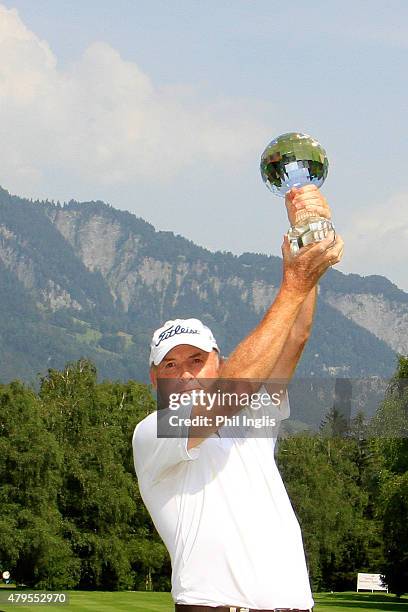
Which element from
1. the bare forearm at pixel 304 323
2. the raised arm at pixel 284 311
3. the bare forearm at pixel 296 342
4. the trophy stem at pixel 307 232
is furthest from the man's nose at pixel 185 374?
the trophy stem at pixel 307 232

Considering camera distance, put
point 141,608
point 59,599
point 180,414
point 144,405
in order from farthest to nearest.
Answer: point 144,405, point 59,599, point 141,608, point 180,414

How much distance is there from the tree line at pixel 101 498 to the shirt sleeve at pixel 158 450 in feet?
163

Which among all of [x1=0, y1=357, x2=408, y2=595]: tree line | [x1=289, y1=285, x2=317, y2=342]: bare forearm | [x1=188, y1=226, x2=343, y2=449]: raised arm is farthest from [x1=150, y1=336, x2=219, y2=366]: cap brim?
[x1=0, y1=357, x2=408, y2=595]: tree line

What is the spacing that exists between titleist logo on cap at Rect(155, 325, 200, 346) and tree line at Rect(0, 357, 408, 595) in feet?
163

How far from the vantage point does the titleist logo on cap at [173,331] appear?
4.60m

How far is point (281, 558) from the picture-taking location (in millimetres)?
4457

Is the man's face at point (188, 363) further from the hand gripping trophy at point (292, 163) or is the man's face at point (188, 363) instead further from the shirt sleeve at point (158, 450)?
the hand gripping trophy at point (292, 163)

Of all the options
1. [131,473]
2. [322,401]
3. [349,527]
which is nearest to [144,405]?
[131,473]

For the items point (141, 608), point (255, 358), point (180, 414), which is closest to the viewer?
point (255, 358)

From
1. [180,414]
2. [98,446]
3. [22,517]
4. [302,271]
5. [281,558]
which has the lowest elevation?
[281,558]

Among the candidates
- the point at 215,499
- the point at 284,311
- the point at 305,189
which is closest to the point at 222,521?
the point at 215,499

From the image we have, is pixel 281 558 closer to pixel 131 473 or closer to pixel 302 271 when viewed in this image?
pixel 302 271

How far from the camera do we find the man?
14.4ft

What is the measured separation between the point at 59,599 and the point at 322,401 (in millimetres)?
47587
